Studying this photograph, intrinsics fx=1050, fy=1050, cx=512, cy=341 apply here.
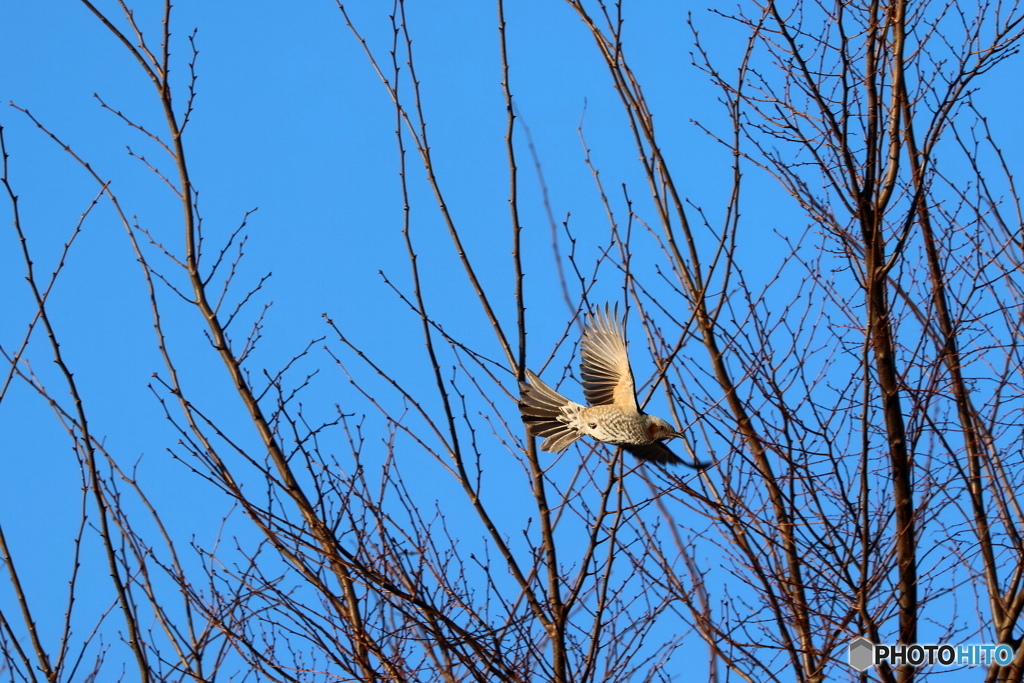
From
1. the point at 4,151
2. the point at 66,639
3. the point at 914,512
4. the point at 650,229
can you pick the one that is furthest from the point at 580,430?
the point at 4,151

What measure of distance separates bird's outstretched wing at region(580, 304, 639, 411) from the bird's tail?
193 mm

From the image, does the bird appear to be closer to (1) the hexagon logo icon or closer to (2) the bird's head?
(2) the bird's head

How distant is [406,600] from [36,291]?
6.09 ft

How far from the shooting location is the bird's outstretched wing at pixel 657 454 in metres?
5.04

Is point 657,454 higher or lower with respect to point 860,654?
higher

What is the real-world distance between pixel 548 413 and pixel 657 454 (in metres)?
0.64

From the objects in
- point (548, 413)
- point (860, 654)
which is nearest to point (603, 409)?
point (548, 413)

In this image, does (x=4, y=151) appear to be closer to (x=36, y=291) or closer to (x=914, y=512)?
(x=36, y=291)

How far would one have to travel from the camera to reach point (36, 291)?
4.03 meters

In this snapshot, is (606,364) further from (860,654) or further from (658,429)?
(860,654)

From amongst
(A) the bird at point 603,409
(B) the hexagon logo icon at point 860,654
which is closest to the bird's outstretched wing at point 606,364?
(A) the bird at point 603,409

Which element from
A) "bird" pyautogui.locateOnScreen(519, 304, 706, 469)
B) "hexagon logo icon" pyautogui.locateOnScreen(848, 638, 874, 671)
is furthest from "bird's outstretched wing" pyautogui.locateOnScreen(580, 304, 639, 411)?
"hexagon logo icon" pyautogui.locateOnScreen(848, 638, 874, 671)

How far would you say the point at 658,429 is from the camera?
4.84 metres

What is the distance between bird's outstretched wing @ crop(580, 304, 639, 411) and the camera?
16.2 ft
